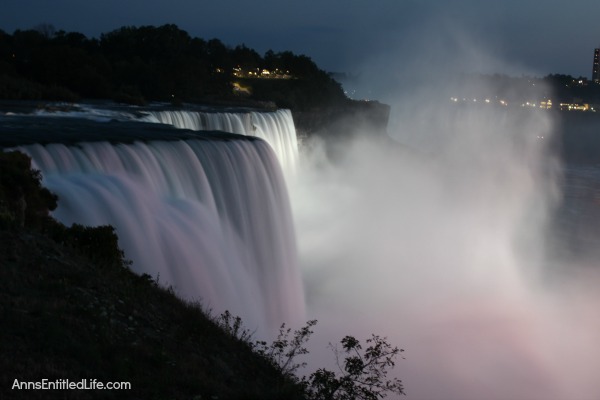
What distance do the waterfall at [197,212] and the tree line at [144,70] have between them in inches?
733

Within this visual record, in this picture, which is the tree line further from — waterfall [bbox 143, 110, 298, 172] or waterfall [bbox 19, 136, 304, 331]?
waterfall [bbox 19, 136, 304, 331]

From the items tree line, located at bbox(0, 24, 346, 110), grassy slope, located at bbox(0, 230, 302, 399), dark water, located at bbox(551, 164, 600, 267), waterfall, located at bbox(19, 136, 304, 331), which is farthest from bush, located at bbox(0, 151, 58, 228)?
dark water, located at bbox(551, 164, 600, 267)

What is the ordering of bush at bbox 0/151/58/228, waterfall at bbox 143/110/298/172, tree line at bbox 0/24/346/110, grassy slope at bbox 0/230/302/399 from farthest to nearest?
tree line at bbox 0/24/346/110, waterfall at bbox 143/110/298/172, bush at bbox 0/151/58/228, grassy slope at bbox 0/230/302/399

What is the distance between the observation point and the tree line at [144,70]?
39.5 meters

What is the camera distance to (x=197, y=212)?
14406 millimetres

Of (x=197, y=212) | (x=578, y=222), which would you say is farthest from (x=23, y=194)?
(x=578, y=222)

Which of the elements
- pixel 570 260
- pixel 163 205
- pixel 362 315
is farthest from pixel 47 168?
pixel 570 260

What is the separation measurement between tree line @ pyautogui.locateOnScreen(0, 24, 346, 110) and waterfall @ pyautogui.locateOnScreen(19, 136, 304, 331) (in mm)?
18612

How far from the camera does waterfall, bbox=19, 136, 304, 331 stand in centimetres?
1194

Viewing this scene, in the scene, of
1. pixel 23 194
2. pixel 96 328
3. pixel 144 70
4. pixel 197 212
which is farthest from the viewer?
pixel 144 70

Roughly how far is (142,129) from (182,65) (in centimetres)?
2809

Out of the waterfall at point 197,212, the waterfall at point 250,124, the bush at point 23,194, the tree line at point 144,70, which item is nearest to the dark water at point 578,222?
the waterfall at point 250,124

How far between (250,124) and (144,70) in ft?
61.6

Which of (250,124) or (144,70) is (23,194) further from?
(144,70)
